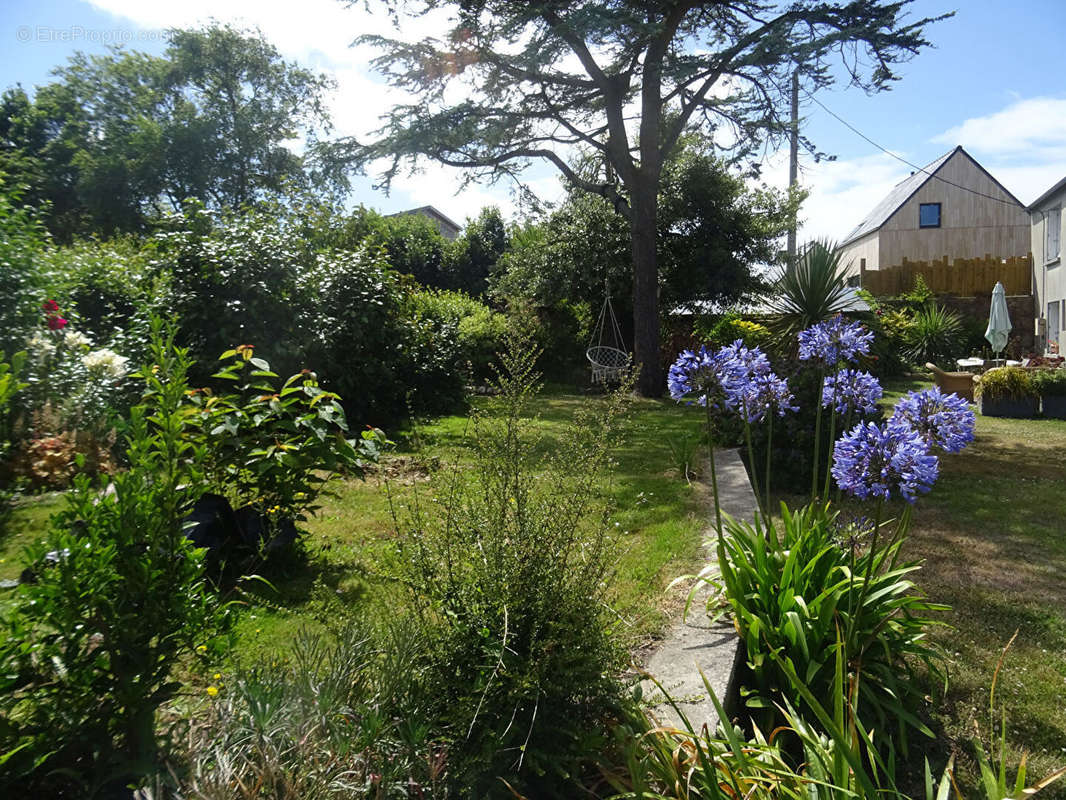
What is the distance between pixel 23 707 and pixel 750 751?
6.60ft

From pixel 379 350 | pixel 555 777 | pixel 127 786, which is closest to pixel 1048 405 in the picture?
pixel 379 350

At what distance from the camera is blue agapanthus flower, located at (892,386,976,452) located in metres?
2.77

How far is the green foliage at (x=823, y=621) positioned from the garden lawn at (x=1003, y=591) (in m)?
0.31

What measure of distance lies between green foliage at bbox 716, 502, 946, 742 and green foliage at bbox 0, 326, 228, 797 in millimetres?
2053

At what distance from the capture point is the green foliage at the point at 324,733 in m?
1.53

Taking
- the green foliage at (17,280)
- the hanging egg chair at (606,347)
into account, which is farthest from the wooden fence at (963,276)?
the green foliage at (17,280)

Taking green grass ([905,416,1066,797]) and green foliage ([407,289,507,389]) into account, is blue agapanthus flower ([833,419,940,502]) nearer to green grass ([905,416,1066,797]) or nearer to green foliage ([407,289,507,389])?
green grass ([905,416,1066,797])

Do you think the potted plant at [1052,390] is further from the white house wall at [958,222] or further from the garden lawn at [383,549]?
the white house wall at [958,222]

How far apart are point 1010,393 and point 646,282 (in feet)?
22.5

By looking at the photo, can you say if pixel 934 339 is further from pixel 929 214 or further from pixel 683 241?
pixel 929 214

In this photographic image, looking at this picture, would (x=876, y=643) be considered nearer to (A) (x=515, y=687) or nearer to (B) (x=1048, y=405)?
(A) (x=515, y=687)

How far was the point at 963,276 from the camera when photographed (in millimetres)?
23547

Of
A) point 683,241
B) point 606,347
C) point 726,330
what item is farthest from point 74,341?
point 683,241

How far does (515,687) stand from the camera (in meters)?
1.90
